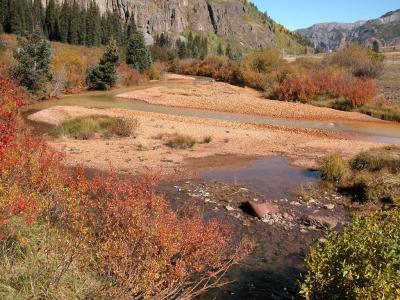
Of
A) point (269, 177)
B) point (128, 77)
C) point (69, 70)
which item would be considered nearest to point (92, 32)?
point (128, 77)

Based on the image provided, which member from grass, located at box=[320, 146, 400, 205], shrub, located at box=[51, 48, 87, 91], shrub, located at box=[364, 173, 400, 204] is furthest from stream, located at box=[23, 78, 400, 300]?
shrub, located at box=[51, 48, 87, 91]

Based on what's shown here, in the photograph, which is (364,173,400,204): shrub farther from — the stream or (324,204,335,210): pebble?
(324,204,335,210): pebble

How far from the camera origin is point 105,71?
61.3m

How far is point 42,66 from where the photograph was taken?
48.6 meters

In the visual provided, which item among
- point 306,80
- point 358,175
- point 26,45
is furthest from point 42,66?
point 358,175

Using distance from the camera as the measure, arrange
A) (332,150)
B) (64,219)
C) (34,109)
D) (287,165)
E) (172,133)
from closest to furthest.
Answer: (64,219) → (287,165) → (332,150) → (172,133) → (34,109)

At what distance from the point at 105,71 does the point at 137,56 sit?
21.1 meters

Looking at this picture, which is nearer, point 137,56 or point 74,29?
point 137,56

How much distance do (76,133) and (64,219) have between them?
1795 centimetres

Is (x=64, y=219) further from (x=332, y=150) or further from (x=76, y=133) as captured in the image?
→ (x=332, y=150)

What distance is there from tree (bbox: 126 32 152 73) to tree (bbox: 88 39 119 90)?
17527 mm

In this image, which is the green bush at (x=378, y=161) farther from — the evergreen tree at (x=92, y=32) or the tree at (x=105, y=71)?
the evergreen tree at (x=92, y=32)

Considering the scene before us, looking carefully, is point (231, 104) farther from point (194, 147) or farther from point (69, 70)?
point (69, 70)

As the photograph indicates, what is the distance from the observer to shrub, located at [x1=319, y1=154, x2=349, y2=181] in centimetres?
2035
